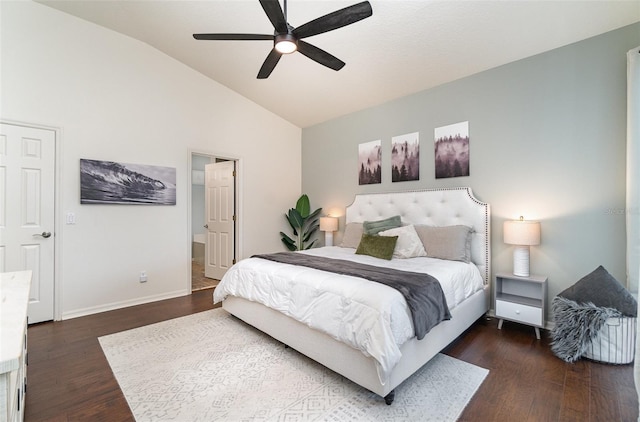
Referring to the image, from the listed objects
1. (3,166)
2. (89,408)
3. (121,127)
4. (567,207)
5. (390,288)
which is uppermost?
(121,127)

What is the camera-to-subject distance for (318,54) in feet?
7.77

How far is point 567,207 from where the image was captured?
2.79m

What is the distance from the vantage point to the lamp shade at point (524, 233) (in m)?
2.74

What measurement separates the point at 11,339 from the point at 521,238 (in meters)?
3.50

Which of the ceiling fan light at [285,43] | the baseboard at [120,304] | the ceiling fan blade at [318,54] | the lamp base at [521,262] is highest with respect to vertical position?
the ceiling fan blade at [318,54]

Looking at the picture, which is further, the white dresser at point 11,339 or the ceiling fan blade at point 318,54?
the ceiling fan blade at point 318,54

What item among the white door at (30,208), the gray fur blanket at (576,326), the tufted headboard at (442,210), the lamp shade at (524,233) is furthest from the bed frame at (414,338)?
the white door at (30,208)

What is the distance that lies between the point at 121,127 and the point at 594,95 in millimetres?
5110

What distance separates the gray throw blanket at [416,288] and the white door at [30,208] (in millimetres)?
2930

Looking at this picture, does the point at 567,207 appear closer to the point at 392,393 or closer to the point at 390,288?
the point at 390,288

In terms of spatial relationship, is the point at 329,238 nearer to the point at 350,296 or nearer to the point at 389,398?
the point at 350,296

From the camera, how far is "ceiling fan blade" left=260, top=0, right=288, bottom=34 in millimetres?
1817

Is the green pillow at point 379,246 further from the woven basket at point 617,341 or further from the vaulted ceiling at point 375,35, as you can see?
the vaulted ceiling at point 375,35

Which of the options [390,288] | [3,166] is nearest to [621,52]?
[390,288]
